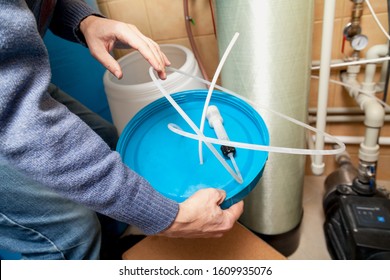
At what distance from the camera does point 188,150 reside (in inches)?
21.8

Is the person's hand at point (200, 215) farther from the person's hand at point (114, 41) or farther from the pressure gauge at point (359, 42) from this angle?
the pressure gauge at point (359, 42)

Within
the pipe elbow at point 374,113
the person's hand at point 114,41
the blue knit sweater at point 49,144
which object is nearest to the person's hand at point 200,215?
the blue knit sweater at point 49,144

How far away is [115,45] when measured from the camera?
0.60m

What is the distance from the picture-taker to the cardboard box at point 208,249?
0.68 m

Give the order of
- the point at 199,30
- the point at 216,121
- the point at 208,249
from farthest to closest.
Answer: the point at 199,30
the point at 208,249
the point at 216,121

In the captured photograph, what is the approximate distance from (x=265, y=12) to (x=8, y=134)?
0.50m

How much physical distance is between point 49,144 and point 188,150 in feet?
0.89

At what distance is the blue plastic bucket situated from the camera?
496 millimetres

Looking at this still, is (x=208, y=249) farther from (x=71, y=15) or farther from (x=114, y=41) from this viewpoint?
(x=71, y=15)

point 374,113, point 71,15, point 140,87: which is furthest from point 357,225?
point 71,15

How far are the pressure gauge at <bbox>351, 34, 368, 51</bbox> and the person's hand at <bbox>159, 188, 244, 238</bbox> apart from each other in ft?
2.10

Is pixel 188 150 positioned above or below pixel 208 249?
above

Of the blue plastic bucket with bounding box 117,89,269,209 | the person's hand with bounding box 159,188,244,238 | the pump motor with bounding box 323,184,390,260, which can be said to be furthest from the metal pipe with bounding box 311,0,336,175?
the person's hand with bounding box 159,188,244,238

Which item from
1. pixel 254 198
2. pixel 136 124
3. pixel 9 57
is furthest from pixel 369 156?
→ pixel 9 57
